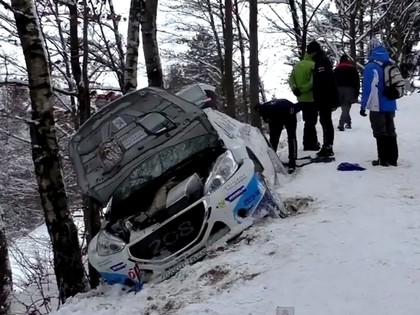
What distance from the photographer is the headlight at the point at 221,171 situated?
5.79 metres

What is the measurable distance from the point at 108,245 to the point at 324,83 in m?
4.81

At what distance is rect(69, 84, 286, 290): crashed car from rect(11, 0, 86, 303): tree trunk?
0.80 meters

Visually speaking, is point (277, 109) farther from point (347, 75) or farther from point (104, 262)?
point (347, 75)

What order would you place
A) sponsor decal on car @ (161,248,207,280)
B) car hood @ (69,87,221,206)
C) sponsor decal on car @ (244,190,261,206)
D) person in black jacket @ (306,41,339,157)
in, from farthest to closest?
person in black jacket @ (306,41,339,157)
car hood @ (69,87,221,206)
sponsor decal on car @ (244,190,261,206)
sponsor decal on car @ (161,248,207,280)

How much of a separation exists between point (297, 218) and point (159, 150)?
1656 millimetres

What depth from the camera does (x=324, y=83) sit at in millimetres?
9125

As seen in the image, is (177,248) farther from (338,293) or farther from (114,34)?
(114,34)

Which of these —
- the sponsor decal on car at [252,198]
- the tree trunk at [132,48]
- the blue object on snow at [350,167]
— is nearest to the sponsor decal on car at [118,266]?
the sponsor decal on car at [252,198]

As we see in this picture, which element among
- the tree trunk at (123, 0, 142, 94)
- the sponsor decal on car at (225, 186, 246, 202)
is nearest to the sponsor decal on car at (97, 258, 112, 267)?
the sponsor decal on car at (225, 186, 246, 202)

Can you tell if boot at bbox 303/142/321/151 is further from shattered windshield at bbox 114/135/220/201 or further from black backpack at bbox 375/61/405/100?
shattered windshield at bbox 114/135/220/201

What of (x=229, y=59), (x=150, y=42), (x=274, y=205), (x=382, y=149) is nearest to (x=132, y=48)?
(x=150, y=42)

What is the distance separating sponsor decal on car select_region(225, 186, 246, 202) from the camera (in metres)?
5.74

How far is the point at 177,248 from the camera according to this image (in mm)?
5664

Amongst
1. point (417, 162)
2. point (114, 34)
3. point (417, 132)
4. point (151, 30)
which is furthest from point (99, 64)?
point (417, 162)
